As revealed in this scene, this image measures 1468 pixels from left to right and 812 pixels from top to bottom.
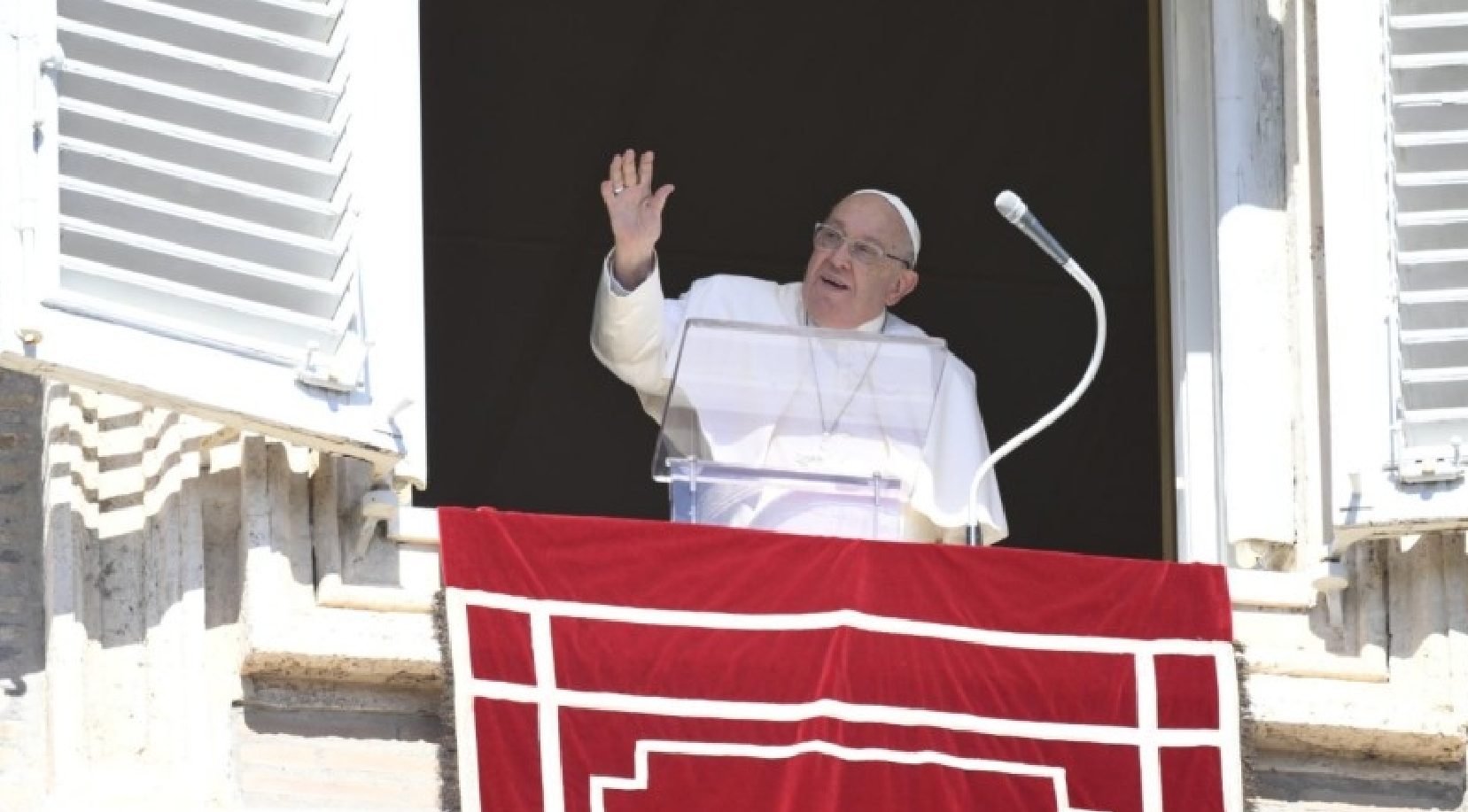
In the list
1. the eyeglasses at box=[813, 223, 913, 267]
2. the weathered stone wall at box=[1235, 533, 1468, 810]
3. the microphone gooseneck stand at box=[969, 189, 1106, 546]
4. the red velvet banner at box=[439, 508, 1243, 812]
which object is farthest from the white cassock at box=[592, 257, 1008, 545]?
the weathered stone wall at box=[1235, 533, 1468, 810]

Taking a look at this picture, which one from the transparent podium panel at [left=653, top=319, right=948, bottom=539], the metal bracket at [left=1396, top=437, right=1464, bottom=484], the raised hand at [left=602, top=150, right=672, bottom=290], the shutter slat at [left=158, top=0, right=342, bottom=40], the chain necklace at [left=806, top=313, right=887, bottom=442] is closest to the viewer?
the shutter slat at [left=158, top=0, right=342, bottom=40]

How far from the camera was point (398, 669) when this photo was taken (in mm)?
7469

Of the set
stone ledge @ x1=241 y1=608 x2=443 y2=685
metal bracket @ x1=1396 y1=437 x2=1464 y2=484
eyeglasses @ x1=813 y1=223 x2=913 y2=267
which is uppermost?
eyeglasses @ x1=813 y1=223 x2=913 y2=267

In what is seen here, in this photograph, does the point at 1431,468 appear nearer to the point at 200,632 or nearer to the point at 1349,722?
the point at 1349,722

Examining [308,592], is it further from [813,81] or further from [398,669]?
[813,81]

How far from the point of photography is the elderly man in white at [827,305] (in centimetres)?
849

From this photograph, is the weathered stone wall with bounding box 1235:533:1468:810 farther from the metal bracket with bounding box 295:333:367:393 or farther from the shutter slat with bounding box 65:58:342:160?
the shutter slat with bounding box 65:58:342:160

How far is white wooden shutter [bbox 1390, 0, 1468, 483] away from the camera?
7.82m

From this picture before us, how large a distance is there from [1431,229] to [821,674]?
4.25 ft

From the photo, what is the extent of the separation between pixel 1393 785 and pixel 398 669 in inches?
65.5

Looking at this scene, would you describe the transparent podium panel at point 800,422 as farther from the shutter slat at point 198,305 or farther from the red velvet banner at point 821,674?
the shutter slat at point 198,305

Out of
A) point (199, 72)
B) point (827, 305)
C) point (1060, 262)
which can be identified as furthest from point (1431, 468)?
point (199, 72)

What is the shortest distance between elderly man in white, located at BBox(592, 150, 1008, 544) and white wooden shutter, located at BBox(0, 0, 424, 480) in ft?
2.37

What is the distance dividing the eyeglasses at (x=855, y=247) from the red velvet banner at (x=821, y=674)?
4.91 feet
